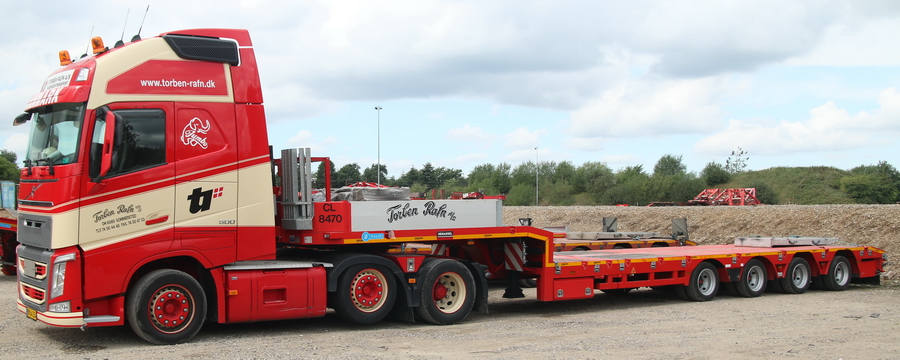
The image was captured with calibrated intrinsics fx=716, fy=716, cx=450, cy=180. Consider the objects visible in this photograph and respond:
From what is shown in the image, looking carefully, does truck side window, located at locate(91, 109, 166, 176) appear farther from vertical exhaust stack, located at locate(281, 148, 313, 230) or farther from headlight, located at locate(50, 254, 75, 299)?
vertical exhaust stack, located at locate(281, 148, 313, 230)

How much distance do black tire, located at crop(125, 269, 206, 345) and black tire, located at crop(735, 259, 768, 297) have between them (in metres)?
10.8

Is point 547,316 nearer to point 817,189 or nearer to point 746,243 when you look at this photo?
point 746,243

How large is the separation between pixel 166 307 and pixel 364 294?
110 inches

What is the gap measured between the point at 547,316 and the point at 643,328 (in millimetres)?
2062

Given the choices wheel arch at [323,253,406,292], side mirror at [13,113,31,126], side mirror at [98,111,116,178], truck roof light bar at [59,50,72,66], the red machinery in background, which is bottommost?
wheel arch at [323,253,406,292]

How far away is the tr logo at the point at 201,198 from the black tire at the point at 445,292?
11.0 ft

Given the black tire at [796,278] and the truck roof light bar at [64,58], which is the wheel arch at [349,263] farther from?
the black tire at [796,278]

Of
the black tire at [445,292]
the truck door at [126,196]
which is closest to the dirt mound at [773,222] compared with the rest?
the black tire at [445,292]

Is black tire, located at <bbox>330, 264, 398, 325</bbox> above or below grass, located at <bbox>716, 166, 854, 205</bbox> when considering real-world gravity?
below

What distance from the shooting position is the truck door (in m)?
8.55

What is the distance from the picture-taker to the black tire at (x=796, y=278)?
15562 millimetres

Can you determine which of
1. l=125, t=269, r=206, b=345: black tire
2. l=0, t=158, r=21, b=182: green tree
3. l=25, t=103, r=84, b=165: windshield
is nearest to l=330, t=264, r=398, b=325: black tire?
l=125, t=269, r=206, b=345: black tire

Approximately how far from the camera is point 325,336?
10.1m

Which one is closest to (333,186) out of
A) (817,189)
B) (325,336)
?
(325,336)
